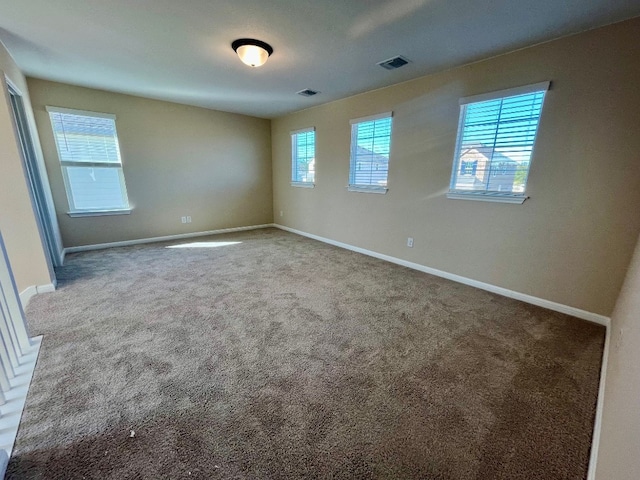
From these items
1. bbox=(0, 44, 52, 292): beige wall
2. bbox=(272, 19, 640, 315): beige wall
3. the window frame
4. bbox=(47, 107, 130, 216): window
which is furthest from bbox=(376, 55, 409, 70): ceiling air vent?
bbox=(47, 107, 130, 216): window

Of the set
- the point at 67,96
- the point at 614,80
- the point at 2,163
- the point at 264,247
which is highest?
the point at 67,96

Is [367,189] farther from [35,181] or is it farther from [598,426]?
[35,181]

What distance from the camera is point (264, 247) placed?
4594 mm

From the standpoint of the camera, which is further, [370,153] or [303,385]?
[370,153]

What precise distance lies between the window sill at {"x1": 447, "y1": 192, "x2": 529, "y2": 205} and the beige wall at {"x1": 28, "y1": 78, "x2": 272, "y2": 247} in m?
4.26

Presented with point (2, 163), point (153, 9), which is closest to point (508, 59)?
point (153, 9)

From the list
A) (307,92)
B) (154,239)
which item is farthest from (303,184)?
(154,239)

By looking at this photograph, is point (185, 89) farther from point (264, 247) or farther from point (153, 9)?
point (264, 247)

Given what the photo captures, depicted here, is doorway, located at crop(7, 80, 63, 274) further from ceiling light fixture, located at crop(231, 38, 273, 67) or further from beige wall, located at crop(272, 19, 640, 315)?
beige wall, located at crop(272, 19, 640, 315)

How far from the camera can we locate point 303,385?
160 centimetres

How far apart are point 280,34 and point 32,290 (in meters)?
3.49

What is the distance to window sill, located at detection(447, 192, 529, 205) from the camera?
8.66ft

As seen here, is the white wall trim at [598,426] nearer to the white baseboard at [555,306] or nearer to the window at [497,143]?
the white baseboard at [555,306]

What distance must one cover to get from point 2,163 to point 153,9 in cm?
202
